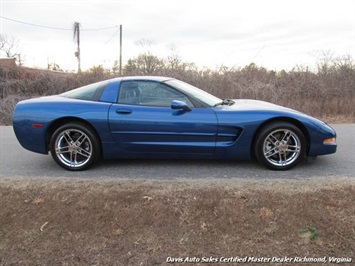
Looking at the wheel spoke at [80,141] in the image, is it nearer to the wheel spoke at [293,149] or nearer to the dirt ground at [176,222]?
the dirt ground at [176,222]

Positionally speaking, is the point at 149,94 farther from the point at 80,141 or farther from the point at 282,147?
the point at 282,147

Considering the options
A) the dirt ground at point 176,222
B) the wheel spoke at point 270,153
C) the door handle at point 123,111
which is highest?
the door handle at point 123,111

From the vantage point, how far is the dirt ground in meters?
2.49

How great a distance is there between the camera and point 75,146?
14.4 feet

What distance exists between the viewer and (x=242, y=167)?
173 inches

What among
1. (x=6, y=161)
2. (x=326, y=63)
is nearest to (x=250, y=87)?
(x=326, y=63)

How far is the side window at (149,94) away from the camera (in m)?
4.36

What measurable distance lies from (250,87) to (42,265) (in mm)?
11531

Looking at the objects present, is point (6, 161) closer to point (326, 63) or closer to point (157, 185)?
point (157, 185)

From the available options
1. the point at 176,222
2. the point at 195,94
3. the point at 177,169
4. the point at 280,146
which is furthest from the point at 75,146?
the point at 280,146

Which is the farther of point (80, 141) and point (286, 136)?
point (80, 141)

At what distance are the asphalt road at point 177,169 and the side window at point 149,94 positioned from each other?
0.88 metres

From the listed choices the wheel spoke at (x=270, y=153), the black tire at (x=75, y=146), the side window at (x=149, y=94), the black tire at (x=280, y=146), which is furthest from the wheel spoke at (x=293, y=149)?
the black tire at (x=75, y=146)

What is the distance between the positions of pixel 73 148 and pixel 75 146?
0.04 metres
